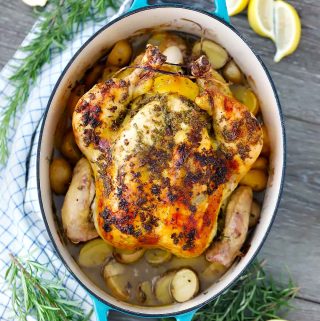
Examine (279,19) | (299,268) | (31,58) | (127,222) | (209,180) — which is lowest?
(299,268)

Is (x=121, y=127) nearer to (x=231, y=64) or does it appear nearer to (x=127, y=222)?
(x=127, y=222)

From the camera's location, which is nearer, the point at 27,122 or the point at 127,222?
the point at 127,222

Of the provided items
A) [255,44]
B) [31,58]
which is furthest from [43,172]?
[255,44]

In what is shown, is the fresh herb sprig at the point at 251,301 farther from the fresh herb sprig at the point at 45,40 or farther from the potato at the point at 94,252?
the fresh herb sprig at the point at 45,40

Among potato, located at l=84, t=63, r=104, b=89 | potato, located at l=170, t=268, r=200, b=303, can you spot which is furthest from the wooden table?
potato, located at l=84, t=63, r=104, b=89

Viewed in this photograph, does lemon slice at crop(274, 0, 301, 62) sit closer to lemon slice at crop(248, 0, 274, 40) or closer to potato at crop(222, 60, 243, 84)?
lemon slice at crop(248, 0, 274, 40)

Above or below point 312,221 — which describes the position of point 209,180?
above
